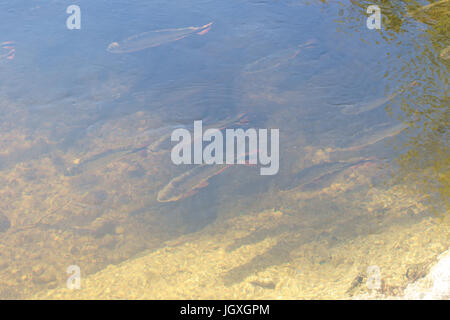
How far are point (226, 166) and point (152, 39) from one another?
3.23 m

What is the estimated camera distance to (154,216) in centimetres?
339

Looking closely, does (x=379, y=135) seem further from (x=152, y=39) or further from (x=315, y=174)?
(x=152, y=39)

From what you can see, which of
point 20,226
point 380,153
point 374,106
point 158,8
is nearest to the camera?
point 20,226

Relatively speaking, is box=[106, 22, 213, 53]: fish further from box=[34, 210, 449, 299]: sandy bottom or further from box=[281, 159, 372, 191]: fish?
box=[34, 210, 449, 299]: sandy bottom

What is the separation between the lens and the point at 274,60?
5.40 m

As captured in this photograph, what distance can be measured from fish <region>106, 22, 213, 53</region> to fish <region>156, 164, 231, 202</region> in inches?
115

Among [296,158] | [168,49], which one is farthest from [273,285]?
[168,49]

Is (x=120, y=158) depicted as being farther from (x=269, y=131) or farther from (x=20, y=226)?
(x=269, y=131)

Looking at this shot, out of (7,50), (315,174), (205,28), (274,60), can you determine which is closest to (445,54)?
(274,60)

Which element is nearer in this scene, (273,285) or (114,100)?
A: (273,285)

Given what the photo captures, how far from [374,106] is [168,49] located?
10.7ft

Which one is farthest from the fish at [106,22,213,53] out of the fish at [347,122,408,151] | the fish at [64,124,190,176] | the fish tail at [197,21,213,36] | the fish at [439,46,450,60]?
the fish at [439,46,450,60]

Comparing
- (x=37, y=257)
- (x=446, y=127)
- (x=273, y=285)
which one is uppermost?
(x=446, y=127)

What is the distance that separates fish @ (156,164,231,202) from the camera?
3.55m
